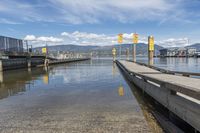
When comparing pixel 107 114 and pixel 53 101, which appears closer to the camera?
pixel 107 114

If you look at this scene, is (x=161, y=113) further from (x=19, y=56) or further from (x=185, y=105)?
(x=19, y=56)

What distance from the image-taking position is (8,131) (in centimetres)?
650

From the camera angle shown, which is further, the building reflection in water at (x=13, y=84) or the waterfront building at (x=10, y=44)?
the waterfront building at (x=10, y=44)

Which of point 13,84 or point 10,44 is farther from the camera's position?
point 10,44

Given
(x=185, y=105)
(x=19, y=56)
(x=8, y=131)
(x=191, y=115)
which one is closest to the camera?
(x=191, y=115)

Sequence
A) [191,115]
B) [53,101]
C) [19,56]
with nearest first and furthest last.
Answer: [191,115] → [53,101] → [19,56]

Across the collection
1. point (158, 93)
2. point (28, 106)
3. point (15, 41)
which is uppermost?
point (15, 41)

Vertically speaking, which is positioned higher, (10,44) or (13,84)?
(10,44)

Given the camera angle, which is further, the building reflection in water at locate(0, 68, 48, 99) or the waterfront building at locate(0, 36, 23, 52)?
the waterfront building at locate(0, 36, 23, 52)

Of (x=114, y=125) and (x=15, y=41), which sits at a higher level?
(x=15, y=41)

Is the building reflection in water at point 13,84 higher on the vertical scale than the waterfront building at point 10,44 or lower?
lower

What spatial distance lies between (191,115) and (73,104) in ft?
18.9

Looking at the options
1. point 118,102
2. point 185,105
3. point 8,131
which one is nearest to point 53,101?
point 118,102

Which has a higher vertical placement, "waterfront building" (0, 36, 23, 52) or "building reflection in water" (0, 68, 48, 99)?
"waterfront building" (0, 36, 23, 52)
